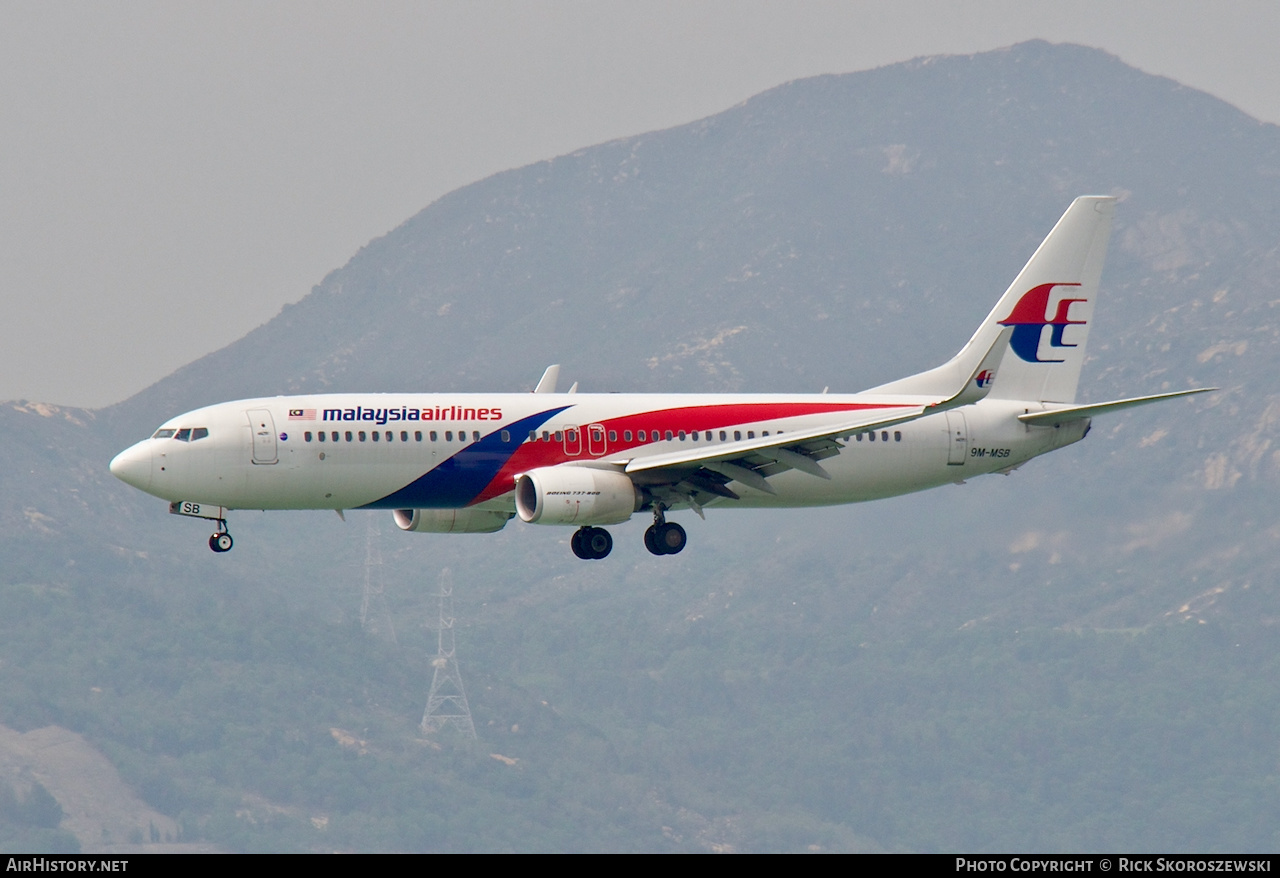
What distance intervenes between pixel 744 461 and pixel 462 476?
907 centimetres

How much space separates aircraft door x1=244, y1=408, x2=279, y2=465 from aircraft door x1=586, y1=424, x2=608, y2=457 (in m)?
9.81

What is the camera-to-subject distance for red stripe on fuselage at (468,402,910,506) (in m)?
61.1

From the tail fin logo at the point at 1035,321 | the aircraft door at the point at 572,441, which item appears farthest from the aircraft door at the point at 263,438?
the tail fin logo at the point at 1035,321

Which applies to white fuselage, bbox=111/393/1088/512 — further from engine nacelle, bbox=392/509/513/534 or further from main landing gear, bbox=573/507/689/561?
main landing gear, bbox=573/507/689/561

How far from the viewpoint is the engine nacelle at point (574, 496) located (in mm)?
59156

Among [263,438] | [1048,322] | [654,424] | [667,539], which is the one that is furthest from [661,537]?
[1048,322]

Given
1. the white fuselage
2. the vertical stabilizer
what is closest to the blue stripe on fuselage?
the white fuselage

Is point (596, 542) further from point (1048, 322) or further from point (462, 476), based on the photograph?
point (1048, 322)

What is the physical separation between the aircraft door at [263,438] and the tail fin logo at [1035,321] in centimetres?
2729

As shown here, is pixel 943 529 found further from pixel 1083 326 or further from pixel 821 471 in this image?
pixel 821 471

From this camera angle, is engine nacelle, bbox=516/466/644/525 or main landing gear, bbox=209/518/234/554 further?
main landing gear, bbox=209/518/234/554

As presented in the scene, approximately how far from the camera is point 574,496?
2336 inches
